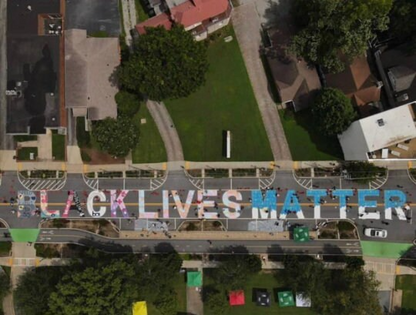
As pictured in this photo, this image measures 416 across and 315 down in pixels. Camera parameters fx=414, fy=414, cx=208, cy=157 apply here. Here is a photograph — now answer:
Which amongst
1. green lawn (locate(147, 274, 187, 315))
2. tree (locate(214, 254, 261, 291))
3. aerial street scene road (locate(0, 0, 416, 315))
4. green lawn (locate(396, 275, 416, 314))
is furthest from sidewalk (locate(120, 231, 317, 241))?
green lawn (locate(396, 275, 416, 314))

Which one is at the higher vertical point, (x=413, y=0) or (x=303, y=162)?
(x=413, y=0)

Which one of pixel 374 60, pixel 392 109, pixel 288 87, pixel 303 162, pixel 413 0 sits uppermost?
pixel 413 0

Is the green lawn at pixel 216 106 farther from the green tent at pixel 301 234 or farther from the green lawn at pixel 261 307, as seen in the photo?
the green lawn at pixel 261 307

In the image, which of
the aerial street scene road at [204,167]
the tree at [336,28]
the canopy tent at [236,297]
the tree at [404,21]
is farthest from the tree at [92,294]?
the tree at [404,21]

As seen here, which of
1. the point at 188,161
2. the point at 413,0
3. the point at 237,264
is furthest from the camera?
the point at 188,161

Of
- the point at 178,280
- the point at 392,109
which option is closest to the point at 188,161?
the point at 178,280

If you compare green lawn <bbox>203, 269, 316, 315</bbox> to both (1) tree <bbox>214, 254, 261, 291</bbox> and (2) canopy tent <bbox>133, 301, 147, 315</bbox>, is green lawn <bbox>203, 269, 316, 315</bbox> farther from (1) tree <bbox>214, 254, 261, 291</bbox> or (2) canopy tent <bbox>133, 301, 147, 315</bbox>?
(2) canopy tent <bbox>133, 301, 147, 315</bbox>

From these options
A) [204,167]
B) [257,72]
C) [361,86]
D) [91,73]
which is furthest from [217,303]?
[91,73]

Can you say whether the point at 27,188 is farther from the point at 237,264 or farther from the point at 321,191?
the point at 321,191
